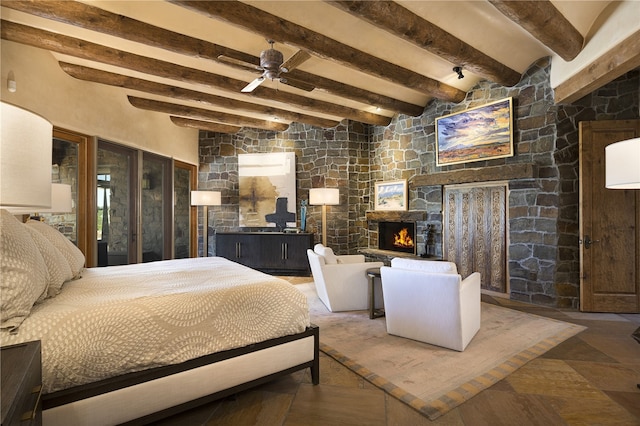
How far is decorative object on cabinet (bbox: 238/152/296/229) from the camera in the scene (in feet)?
22.1

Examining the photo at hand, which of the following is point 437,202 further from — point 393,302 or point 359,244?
point 393,302

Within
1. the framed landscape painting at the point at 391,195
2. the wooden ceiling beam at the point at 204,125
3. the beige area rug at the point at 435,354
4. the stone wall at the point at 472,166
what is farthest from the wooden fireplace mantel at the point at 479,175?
the wooden ceiling beam at the point at 204,125

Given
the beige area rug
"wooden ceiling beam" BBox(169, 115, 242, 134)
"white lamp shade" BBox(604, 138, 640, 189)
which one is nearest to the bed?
the beige area rug

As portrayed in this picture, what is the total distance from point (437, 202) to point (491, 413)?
3871mm

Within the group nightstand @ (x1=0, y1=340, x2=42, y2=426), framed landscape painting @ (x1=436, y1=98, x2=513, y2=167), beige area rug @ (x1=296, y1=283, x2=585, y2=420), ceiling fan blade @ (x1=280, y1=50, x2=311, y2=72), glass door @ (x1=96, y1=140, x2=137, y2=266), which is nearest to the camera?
nightstand @ (x1=0, y1=340, x2=42, y2=426)

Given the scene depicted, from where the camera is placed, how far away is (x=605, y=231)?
12.5ft

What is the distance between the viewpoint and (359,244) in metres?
6.73

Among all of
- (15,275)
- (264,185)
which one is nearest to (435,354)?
(15,275)

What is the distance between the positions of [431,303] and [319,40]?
9.37 ft

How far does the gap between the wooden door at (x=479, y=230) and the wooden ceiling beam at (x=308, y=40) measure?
1.56m

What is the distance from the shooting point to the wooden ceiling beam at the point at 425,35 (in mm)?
2809

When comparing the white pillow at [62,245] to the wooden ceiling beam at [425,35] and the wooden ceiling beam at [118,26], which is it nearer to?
the wooden ceiling beam at [118,26]

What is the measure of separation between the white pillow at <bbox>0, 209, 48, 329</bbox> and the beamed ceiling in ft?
7.02

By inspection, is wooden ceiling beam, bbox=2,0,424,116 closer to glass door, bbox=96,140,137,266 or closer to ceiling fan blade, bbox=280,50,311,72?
ceiling fan blade, bbox=280,50,311,72
